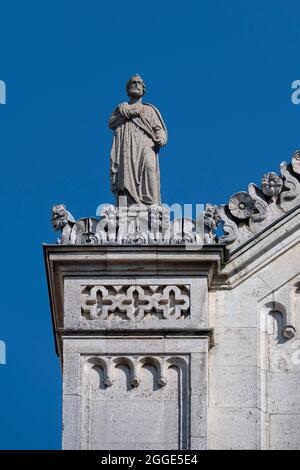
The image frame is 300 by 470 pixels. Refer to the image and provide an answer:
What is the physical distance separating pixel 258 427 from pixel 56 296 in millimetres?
3017

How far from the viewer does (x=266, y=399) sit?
48875 millimetres

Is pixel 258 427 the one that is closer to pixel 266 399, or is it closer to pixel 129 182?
pixel 266 399

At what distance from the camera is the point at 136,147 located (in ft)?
164

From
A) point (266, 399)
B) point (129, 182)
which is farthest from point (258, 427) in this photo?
point (129, 182)

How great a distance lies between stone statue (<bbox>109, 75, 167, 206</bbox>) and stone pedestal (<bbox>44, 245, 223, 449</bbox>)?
0.92 meters

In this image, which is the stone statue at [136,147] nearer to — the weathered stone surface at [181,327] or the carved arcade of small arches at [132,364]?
the weathered stone surface at [181,327]

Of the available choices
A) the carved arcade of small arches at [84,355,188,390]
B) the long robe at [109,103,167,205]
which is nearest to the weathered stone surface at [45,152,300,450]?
the carved arcade of small arches at [84,355,188,390]

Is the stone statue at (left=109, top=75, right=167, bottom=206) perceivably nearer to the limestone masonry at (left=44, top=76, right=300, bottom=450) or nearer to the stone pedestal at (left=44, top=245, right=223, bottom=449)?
the limestone masonry at (left=44, top=76, right=300, bottom=450)

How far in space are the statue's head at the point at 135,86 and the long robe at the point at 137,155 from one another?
0.19 metres

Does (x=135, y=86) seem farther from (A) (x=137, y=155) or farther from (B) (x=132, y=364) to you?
(B) (x=132, y=364)

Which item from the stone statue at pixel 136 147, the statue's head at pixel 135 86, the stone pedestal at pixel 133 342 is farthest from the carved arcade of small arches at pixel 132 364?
the statue's head at pixel 135 86

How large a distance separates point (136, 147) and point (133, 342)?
2.59 metres

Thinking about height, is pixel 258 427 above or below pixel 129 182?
below

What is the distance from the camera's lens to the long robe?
49.8 meters
